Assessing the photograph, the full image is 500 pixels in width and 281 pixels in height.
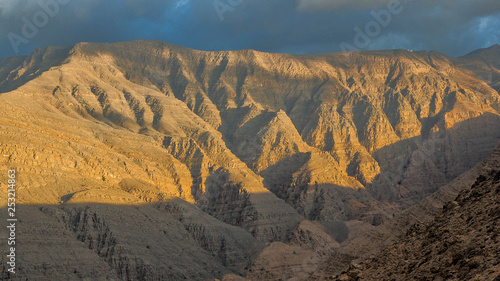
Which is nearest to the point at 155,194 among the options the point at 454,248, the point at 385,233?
the point at 385,233

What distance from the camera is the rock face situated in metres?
18.2

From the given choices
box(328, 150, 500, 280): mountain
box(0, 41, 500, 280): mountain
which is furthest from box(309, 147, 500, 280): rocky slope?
box(0, 41, 500, 280): mountain

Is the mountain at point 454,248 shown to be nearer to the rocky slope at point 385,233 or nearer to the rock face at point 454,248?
the rock face at point 454,248

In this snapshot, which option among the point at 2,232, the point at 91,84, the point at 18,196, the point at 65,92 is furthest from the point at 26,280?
the point at 91,84

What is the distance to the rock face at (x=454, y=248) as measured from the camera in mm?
18203

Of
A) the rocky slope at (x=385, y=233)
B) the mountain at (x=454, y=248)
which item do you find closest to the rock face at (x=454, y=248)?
the mountain at (x=454, y=248)

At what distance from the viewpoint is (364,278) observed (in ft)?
81.7

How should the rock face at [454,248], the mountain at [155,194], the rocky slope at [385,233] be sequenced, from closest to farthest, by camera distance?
the rock face at [454,248] → the rocky slope at [385,233] → the mountain at [155,194]

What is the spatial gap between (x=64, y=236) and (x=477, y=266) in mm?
85276

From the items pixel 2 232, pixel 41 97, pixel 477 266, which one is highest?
pixel 41 97

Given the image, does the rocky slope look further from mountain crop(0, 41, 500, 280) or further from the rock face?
mountain crop(0, 41, 500, 280)

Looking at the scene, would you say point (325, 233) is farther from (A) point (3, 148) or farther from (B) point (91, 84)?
(B) point (91, 84)

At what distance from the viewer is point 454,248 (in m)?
20.5

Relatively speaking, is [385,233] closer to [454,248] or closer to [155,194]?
[454,248]
